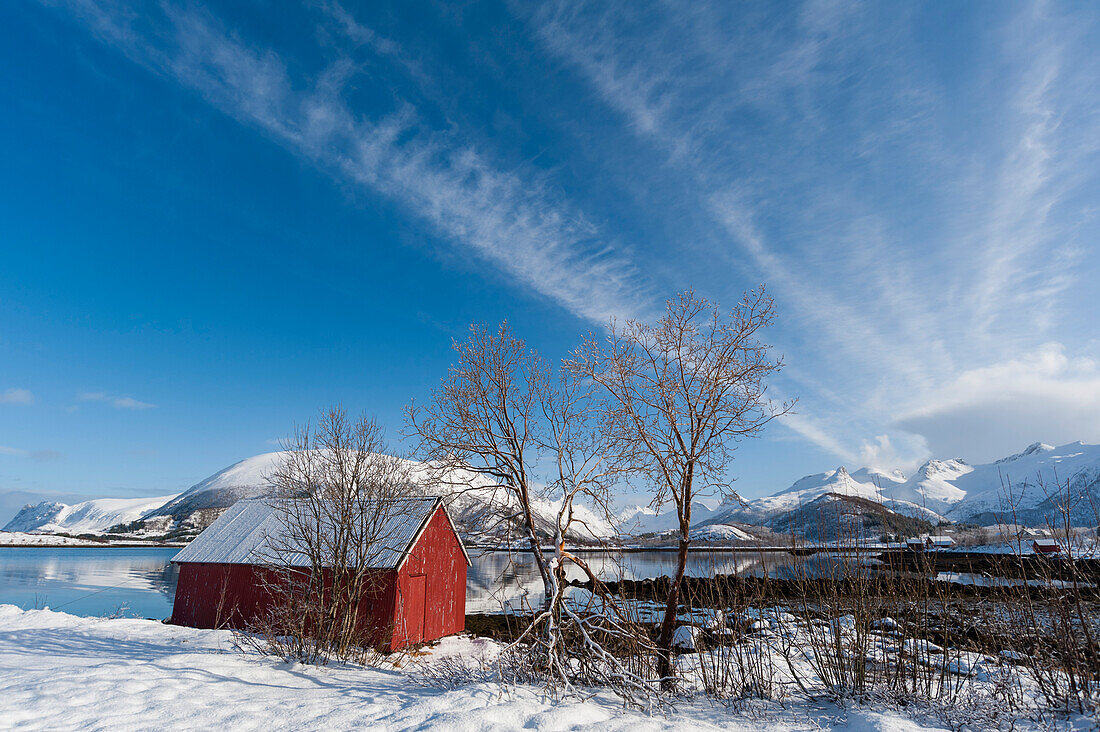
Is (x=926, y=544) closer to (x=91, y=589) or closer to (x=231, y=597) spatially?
(x=231, y=597)

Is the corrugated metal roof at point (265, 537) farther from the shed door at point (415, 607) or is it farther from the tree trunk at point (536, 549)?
the tree trunk at point (536, 549)

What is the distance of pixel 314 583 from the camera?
1733 cm

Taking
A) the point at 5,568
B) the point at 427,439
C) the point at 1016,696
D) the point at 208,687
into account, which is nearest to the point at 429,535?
the point at 427,439

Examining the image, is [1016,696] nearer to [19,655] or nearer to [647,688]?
[647,688]

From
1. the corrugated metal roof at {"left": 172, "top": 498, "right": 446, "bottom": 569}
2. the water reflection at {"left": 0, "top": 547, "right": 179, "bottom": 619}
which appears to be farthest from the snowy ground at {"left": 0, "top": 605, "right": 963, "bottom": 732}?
the water reflection at {"left": 0, "top": 547, "right": 179, "bottom": 619}

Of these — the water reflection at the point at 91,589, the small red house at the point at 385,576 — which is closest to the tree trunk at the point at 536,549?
the small red house at the point at 385,576

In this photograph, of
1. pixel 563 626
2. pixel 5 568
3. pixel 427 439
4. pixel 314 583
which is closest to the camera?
pixel 563 626

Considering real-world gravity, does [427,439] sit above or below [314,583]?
above

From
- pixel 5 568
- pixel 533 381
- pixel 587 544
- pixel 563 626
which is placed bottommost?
pixel 5 568

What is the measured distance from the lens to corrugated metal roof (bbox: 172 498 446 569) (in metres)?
21.9

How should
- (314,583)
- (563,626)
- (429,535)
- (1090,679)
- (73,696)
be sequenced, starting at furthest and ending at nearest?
(429,535)
(314,583)
(563,626)
(1090,679)
(73,696)

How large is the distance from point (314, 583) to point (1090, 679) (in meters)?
18.7

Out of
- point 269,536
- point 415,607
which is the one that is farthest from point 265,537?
point 415,607

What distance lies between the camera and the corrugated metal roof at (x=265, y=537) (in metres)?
21.9
